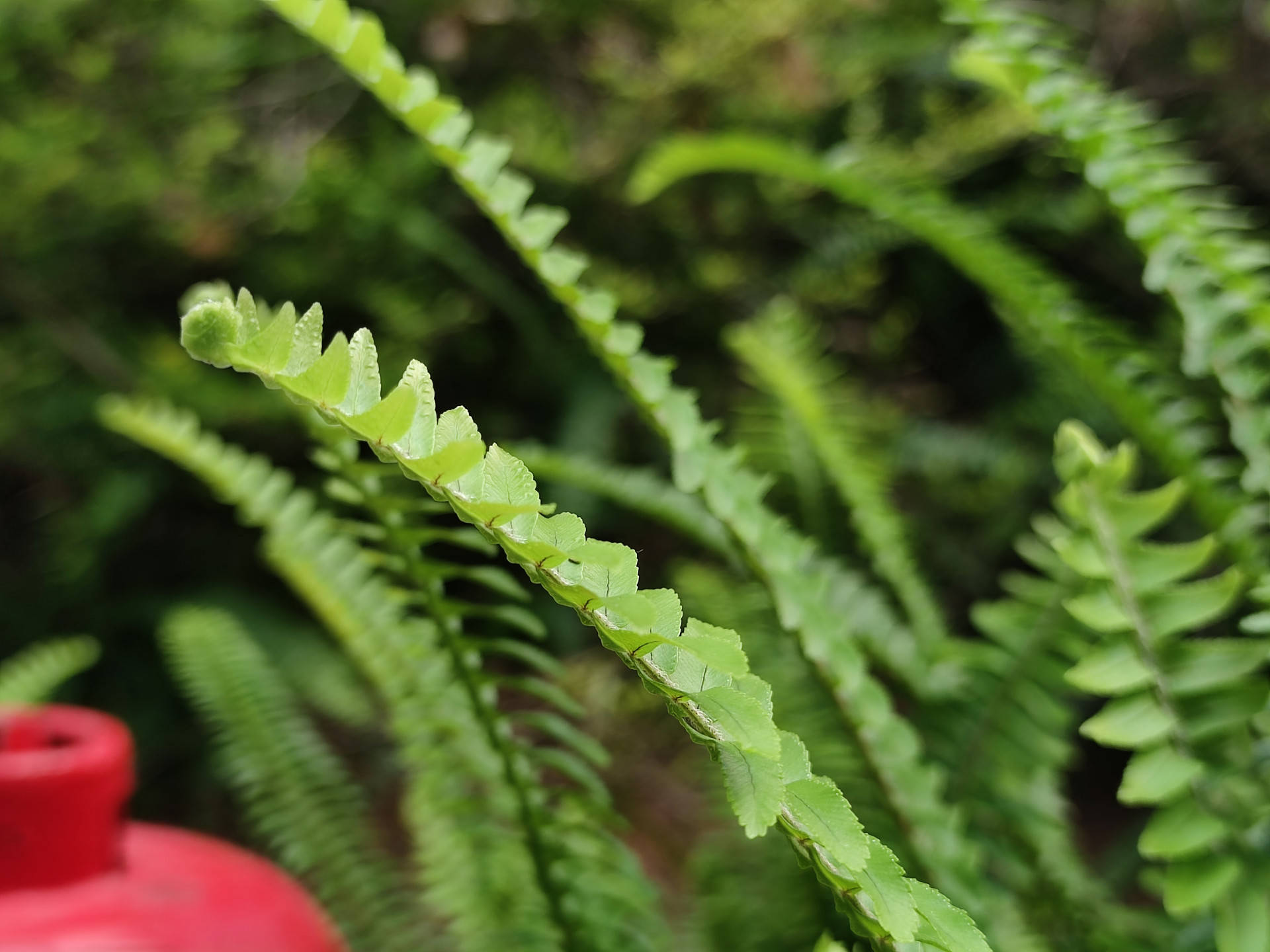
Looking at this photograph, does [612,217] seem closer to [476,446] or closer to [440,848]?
[440,848]

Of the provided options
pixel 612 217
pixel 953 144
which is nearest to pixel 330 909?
pixel 612 217

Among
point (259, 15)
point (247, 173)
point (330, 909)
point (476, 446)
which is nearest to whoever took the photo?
point (476, 446)

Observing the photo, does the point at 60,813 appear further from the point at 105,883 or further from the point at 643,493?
the point at 643,493

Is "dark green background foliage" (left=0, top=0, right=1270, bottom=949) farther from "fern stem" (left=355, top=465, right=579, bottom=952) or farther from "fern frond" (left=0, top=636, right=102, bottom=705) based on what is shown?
"fern stem" (left=355, top=465, right=579, bottom=952)

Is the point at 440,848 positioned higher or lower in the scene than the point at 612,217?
lower

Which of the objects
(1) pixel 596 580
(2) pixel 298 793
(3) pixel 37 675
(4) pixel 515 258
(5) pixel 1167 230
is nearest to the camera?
(1) pixel 596 580

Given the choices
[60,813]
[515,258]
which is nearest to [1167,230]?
[60,813]

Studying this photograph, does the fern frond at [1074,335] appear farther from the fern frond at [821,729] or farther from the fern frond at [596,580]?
the fern frond at [596,580]
